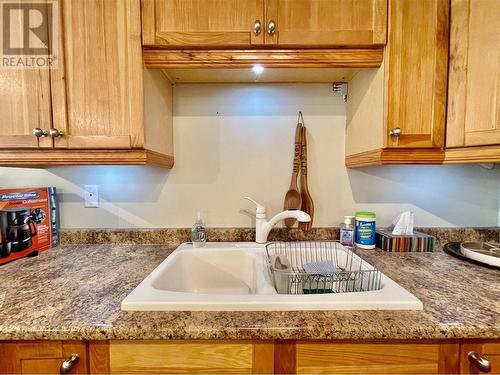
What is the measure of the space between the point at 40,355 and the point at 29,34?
43.1 inches

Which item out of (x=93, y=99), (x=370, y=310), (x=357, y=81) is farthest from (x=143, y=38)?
(x=370, y=310)

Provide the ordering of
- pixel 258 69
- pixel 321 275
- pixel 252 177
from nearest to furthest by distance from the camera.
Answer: pixel 321 275, pixel 258 69, pixel 252 177

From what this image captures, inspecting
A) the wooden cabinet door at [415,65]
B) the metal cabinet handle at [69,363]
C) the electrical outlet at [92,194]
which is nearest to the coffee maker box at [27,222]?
the electrical outlet at [92,194]

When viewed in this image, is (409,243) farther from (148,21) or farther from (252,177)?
(148,21)

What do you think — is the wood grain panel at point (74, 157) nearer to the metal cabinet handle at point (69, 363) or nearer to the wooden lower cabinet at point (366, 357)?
the metal cabinet handle at point (69, 363)

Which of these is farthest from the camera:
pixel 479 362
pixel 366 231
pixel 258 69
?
pixel 366 231

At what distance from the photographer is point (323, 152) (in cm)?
129

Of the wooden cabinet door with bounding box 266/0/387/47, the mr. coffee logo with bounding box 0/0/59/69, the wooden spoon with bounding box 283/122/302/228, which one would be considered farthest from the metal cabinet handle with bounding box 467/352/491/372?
the mr. coffee logo with bounding box 0/0/59/69

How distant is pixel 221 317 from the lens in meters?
0.63

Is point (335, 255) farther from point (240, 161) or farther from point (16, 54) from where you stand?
point (16, 54)

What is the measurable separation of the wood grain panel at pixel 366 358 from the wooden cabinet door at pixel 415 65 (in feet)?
2.28

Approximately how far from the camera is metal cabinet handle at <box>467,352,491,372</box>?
1.98ft

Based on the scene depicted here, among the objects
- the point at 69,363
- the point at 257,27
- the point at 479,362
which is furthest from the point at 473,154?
the point at 69,363

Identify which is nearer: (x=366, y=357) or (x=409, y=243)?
(x=366, y=357)
